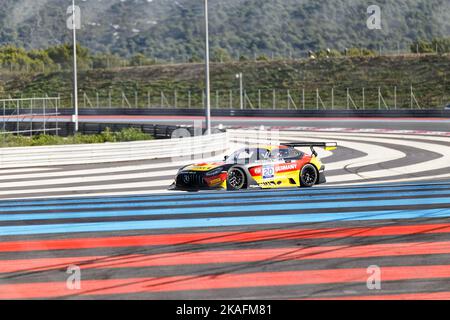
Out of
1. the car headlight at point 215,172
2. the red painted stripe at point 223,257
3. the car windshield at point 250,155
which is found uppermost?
the car windshield at point 250,155

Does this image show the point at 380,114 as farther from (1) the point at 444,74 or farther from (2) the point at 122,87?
(2) the point at 122,87

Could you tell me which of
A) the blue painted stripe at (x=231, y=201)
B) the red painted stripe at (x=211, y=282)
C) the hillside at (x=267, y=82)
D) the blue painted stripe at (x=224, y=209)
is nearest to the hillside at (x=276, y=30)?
the hillside at (x=267, y=82)

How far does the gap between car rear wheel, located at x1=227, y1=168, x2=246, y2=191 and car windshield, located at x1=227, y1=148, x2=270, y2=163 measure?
1.14ft

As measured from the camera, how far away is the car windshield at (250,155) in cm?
1853

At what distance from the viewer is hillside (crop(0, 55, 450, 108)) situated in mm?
73750

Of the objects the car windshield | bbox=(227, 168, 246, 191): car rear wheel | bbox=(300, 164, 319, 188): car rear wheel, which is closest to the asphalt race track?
bbox=(300, 164, 319, 188): car rear wheel

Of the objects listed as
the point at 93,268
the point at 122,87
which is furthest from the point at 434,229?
the point at 122,87

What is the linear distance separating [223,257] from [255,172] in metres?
7.49

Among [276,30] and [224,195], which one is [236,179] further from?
[276,30]

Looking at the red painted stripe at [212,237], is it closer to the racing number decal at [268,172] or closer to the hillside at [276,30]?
the racing number decal at [268,172]

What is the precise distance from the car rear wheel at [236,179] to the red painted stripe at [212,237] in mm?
5599

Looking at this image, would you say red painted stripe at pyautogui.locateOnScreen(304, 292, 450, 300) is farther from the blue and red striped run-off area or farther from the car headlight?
the car headlight

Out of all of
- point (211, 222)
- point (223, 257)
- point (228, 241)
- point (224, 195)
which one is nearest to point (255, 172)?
point (224, 195)

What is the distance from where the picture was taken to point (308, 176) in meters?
19.2
